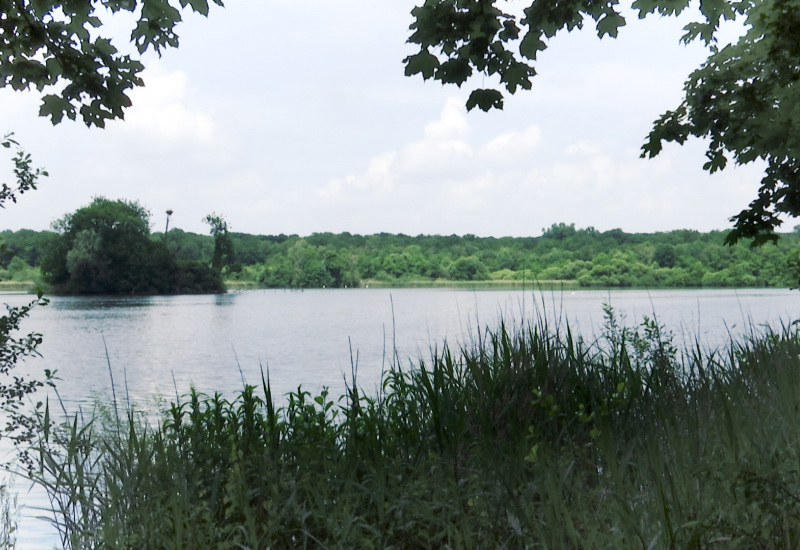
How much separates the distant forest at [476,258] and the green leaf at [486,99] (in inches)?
1127

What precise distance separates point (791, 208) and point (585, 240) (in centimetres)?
5474

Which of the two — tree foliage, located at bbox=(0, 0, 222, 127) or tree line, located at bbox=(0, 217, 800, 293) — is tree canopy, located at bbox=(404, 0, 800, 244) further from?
tree line, located at bbox=(0, 217, 800, 293)

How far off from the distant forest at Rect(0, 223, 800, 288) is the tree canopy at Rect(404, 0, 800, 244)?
24.5 m

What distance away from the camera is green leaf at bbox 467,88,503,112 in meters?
4.77

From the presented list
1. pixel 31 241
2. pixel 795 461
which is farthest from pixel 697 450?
pixel 31 241

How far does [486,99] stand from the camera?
478 cm

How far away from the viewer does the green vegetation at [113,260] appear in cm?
6606

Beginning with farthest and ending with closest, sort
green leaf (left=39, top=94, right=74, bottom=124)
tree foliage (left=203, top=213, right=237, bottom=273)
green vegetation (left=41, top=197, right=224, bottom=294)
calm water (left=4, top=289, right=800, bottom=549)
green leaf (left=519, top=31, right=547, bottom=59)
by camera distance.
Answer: tree foliage (left=203, top=213, right=237, bottom=273) → green vegetation (left=41, top=197, right=224, bottom=294) → calm water (left=4, top=289, right=800, bottom=549) → green leaf (left=519, top=31, right=547, bottom=59) → green leaf (left=39, top=94, right=74, bottom=124)

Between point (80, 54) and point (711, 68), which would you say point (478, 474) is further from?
point (711, 68)

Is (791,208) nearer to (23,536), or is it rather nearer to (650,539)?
(650,539)

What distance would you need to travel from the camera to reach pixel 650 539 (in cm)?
269

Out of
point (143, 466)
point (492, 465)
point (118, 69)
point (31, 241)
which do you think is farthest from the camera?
point (31, 241)

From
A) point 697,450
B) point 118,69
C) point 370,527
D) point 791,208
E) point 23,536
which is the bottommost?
point 23,536

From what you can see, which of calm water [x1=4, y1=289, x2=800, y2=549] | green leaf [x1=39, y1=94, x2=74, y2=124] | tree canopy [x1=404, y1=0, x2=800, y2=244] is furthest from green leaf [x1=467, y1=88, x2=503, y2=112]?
green leaf [x1=39, y1=94, x2=74, y2=124]
